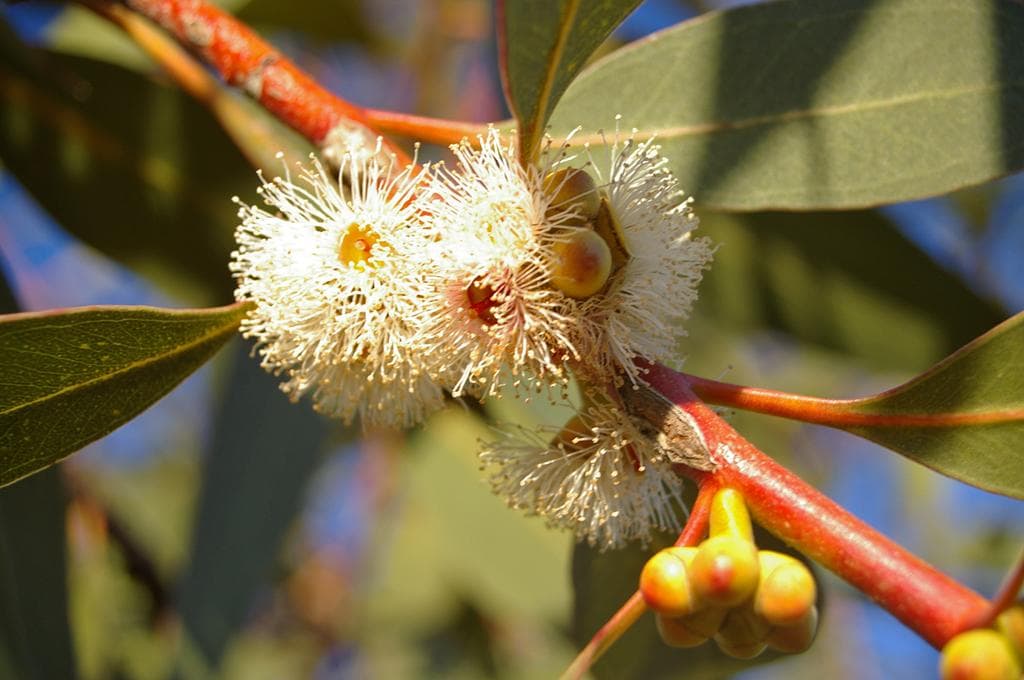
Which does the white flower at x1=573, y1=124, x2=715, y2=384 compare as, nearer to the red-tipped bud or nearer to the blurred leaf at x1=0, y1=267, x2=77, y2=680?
the red-tipped bud

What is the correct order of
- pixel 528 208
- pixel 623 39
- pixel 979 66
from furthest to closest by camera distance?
pixel 623 39
pixel 979 66
pixel 528 208

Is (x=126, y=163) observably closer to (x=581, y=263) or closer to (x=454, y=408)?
(x=454, y=408)

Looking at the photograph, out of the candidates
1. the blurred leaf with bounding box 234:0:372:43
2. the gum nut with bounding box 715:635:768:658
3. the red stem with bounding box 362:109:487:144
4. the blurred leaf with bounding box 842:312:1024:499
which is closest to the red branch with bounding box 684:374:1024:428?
the blurred leaf with bounding box 842:312:1024:499

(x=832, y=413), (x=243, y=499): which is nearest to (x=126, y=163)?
(x=243, y=499)

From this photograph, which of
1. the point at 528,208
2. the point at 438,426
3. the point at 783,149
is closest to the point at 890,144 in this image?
the point at 783,149

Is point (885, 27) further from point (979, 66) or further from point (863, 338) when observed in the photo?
point (863, 338)

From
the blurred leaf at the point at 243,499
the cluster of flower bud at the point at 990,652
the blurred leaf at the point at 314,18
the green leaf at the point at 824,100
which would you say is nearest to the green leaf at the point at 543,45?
the green leaf at the point at 824,100

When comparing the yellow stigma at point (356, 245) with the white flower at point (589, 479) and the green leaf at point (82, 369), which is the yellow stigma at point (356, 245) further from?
the white flower at point (589, 479)
